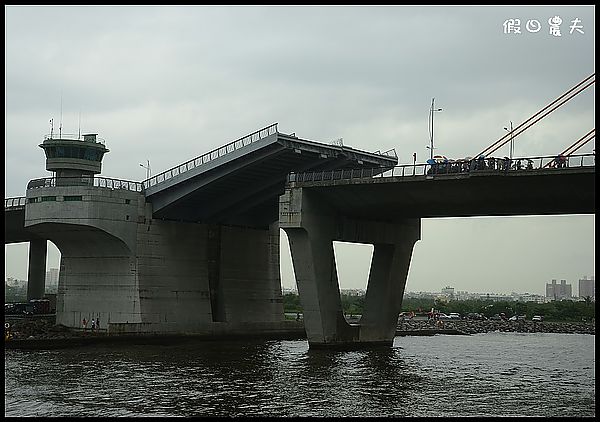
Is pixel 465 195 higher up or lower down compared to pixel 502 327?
higher up

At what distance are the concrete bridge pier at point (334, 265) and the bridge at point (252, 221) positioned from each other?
0.11 metres

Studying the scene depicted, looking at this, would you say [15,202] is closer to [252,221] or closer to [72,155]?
[72,155]

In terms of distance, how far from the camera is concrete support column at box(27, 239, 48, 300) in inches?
5241

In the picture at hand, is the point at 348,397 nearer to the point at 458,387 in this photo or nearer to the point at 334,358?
the point at 458,387

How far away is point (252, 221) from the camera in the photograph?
90875mm

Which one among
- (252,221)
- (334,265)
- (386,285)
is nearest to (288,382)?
(334,265)

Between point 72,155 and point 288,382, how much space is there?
5519 cm

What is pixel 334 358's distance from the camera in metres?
61.2

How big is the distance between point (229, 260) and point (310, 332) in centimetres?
2268

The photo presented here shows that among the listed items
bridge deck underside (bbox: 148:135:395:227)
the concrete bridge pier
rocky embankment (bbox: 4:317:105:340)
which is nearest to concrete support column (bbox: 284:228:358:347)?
the concrete bridge pier

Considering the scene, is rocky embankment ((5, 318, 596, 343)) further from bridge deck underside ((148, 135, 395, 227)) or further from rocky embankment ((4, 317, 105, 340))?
bridge deck underside ((148, 135, 395, 227))

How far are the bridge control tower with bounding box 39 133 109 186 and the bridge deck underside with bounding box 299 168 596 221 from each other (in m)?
37.1

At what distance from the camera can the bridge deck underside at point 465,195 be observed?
5694 centimetres

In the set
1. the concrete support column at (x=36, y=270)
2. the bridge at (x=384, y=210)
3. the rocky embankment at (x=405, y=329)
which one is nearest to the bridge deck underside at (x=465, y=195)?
the bridge at (x=384, y=210)
